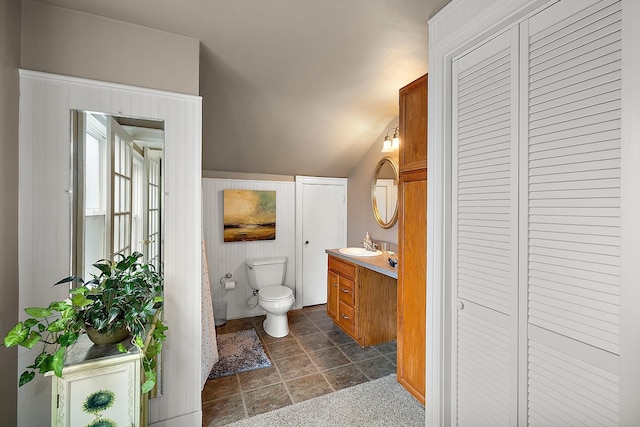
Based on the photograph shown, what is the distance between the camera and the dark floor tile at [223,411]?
1.77 metres

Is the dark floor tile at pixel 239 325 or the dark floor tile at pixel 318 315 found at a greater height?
Result: the dark floor tile at pixel 318 315

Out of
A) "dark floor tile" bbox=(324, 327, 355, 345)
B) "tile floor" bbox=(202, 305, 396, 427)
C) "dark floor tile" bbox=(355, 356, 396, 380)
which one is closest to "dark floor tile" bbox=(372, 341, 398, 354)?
"tile floor" bbox=(202, 305, 396, 427)

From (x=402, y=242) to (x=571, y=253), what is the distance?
1080 millimetres

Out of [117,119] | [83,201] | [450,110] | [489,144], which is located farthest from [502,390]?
[117,119]

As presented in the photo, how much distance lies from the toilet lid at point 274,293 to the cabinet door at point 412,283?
1.27m

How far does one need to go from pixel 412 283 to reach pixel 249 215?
2201 mm

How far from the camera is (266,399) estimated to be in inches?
77.7

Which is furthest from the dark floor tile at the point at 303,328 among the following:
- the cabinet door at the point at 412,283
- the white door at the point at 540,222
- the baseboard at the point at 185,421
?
the white door at the point at 540,222

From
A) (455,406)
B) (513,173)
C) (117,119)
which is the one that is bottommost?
(455,406)

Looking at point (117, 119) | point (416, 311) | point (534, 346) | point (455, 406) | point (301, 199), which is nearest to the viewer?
point (534, 346)

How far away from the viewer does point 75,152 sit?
149cm

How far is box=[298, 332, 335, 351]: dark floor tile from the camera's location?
2719mm

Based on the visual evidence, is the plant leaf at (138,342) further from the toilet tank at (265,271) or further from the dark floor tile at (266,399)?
the toilet tank at (265,271)

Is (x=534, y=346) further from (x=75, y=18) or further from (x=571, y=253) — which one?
(x=75, y=18)
